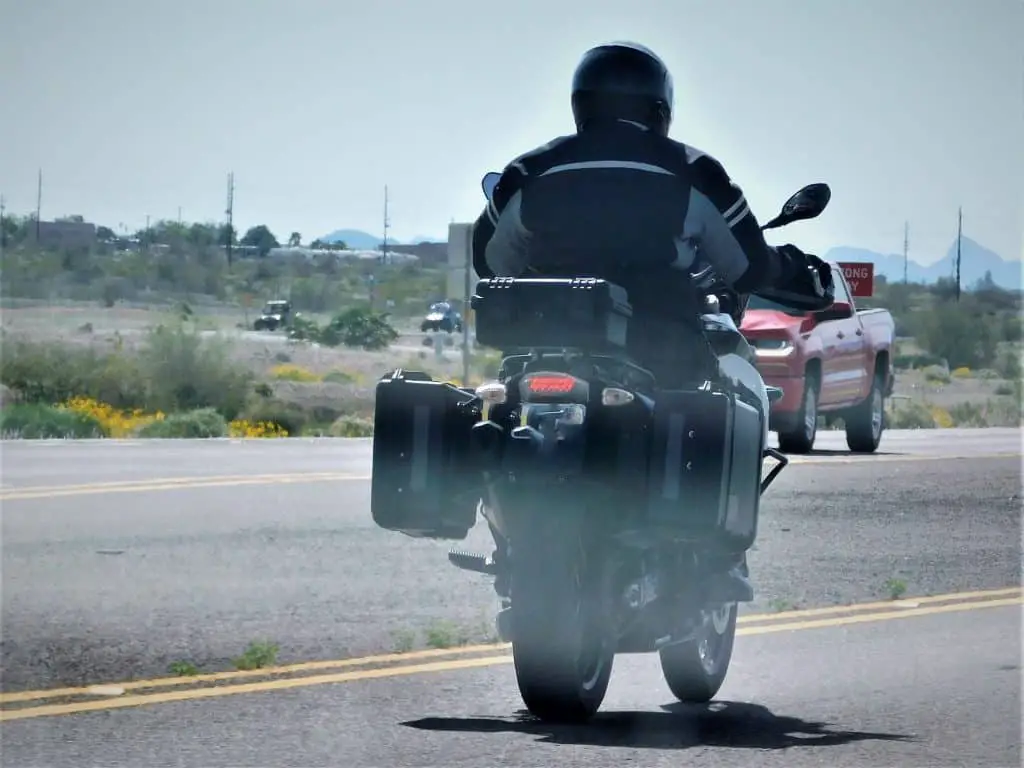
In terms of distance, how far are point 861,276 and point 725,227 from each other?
2574 centimetres

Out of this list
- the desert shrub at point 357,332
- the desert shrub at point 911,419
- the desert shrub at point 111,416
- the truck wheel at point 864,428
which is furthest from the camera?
the desert shrub at point 357,332

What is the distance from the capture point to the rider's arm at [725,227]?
6.88m

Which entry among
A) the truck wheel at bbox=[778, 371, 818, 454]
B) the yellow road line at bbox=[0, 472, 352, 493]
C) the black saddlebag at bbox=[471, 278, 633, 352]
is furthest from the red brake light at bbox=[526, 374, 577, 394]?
the truck wheel at bbox=[778, 371, 818, 454]

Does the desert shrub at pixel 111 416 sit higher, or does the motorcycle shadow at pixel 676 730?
the desert shrub at pixel 111 416

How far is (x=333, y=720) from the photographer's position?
7328 mm

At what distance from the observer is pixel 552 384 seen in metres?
6.43

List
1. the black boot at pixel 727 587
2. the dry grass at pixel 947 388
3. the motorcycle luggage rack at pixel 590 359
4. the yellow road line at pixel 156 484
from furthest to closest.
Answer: the dry grass at pixel 947 388 → the yellow road line at pixel 156 484 → the black boot at pixel 727 587 → the motorcycle luggage rack at pixel 590 359

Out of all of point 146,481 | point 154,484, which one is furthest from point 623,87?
point 146,481

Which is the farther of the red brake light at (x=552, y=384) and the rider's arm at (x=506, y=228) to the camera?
the rider's arm at (x=506, y=228)

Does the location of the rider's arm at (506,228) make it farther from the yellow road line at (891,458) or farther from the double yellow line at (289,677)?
the yellow road line at (891,458)

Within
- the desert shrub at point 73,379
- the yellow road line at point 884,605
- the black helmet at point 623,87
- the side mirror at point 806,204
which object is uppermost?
the black helmet at point 623,87

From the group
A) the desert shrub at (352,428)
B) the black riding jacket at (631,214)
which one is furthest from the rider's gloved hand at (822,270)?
the desert shrub at (352,428)

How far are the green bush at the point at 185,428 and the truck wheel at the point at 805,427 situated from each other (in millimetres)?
10301

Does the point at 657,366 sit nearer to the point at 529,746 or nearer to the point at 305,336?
the point at 529,746
